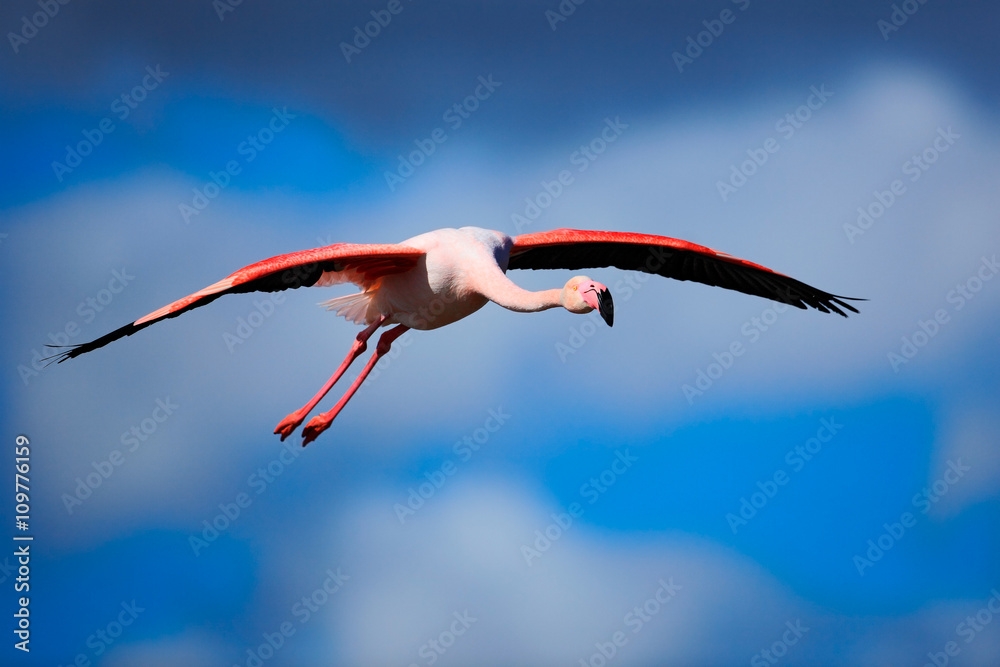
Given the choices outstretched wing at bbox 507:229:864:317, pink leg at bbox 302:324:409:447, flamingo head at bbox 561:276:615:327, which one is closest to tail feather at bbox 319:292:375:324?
pink leg at bbox 302:324:409:447

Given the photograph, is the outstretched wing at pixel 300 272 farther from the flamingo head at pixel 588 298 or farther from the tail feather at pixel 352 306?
the flamingo head at pixel 588 298

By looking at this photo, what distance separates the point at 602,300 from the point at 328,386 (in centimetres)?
360

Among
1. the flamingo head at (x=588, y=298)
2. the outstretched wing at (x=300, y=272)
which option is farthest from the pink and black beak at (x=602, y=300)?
the outstretched wing at (x=300, y=272)

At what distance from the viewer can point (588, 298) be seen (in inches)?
302

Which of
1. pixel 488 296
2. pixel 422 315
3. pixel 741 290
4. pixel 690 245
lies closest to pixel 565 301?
pixel 488 296

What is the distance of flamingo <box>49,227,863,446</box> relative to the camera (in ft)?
27.7

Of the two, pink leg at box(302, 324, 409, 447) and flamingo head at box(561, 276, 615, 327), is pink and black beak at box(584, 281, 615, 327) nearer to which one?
flamingo head at box(561, 276, 615, 327)

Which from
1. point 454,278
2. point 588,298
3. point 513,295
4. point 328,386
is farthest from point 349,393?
point 588,298

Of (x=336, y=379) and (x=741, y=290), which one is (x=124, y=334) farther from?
(x=741, y=290)

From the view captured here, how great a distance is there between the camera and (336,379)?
34.0 ft

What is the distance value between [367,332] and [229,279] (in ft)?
7.65

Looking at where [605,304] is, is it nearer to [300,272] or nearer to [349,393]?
[300,272]

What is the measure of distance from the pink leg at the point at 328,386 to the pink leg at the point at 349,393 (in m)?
0.12

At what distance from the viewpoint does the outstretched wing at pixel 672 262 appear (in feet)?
35.0
